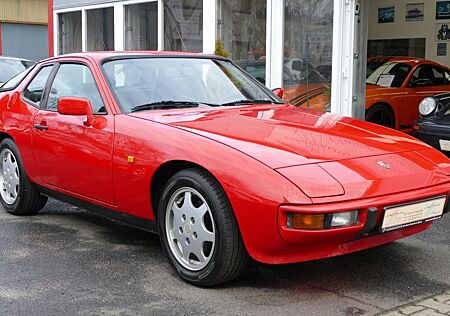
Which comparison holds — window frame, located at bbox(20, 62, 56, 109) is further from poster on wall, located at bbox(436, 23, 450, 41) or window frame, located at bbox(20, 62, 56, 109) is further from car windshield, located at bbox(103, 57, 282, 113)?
poster on wall, located at bbox(436, 23, 450, 41)

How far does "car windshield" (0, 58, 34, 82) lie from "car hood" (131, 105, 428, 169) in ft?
26.0

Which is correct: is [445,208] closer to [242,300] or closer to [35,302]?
[242,300]

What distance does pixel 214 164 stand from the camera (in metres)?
3.50

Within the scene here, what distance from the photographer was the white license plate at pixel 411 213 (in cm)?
340

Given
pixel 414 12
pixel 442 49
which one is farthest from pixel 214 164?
pixel 414 12

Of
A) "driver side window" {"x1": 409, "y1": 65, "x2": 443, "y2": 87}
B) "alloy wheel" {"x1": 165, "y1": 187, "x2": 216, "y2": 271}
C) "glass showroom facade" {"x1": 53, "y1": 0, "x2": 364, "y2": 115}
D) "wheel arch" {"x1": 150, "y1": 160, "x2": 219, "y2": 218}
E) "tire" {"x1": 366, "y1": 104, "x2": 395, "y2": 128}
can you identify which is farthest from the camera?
"driver side window" {"x1": 409, "y1": 65, "x2": 443, "y2": 87}

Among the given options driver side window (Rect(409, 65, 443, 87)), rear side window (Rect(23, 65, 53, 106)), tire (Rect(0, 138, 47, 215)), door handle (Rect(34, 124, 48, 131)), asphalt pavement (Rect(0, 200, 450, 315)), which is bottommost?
asphalt pavement (Rect(0, 200, 450, 315))

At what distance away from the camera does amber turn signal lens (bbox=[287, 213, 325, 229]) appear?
3199mm

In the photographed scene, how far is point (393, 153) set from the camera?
379 cm

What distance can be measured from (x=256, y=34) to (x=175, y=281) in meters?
7.80

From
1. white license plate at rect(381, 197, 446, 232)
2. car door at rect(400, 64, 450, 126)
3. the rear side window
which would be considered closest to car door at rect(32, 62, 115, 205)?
the rear side window

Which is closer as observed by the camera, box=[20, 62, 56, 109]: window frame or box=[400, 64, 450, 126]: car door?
box=[20, 62, 56, 109]: window frame

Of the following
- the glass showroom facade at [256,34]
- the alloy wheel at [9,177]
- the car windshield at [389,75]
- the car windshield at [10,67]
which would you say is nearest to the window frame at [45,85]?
the alloy wheel at [9,177]

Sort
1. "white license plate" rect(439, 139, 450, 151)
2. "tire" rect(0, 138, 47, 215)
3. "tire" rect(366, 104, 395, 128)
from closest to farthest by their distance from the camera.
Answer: "tire" rect(0, 138, 47, 215)
"white license plate" rect(439, 139, 450, 151)
"tire" rect(366, 104, 395, 128)
